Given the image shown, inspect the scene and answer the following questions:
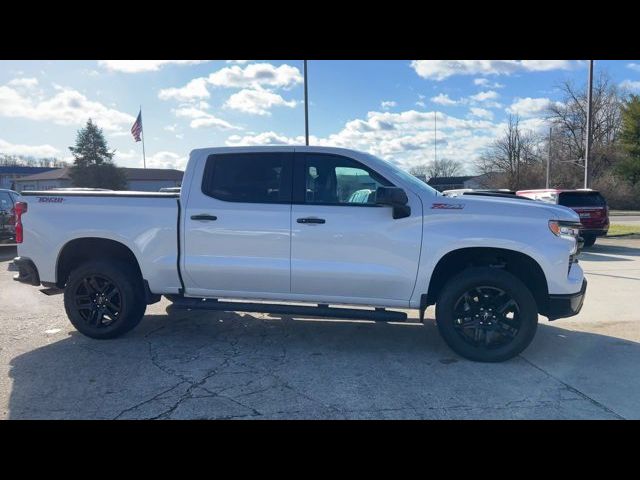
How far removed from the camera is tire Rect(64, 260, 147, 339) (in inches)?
196

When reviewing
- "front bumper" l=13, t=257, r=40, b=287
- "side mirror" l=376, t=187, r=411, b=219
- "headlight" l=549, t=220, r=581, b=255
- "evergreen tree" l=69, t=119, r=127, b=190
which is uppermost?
"evergreen tree" l=69, t=119, r=127, b=190

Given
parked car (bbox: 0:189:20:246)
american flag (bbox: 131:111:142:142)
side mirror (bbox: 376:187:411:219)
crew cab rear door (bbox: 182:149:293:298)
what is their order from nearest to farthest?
side mirror (bbox: 376:187:411:219) < crew cab rear door (bbox: 182:149:293:298) < parked car (bbox: 0:189:20:246) < american flag (bbox: 131:111:142:142)

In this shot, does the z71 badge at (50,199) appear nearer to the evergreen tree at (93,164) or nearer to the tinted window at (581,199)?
the tinted window at (581,199)

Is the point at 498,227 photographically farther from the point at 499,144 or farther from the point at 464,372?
the point at 499,144

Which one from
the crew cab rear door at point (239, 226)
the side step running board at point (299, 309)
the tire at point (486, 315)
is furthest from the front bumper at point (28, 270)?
the tire at point (486, 315)

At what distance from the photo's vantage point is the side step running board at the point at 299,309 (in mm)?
4504

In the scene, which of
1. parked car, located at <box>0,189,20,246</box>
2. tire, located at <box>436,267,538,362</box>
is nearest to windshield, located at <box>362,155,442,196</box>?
tire, located at <box>436,267,538,362</box>

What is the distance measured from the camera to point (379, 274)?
450cm

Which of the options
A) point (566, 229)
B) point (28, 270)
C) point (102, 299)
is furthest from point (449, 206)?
point (28, 270)

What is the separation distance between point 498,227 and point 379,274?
1.23 m

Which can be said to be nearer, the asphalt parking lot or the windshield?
the asphalt parking lot

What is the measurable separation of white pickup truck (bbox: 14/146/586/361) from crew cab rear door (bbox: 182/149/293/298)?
0.04 feet

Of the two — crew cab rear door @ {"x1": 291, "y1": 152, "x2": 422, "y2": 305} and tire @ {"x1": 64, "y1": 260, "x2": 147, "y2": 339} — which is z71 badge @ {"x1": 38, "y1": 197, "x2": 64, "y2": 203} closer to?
tire @ {"x1": 64, "y1": 260, "x2": 147, "y2": 339}

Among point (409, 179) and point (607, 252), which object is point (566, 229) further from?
point (607, 252)
